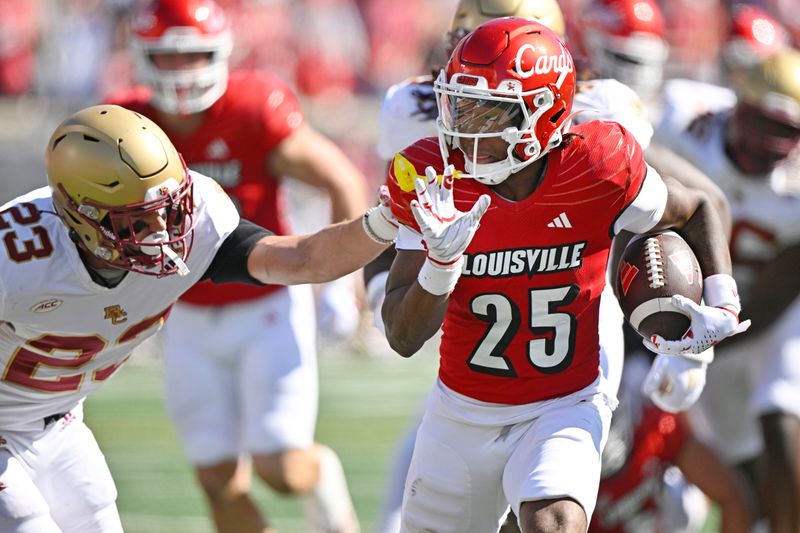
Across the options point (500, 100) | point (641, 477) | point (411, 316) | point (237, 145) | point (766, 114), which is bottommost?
point (641, 477)

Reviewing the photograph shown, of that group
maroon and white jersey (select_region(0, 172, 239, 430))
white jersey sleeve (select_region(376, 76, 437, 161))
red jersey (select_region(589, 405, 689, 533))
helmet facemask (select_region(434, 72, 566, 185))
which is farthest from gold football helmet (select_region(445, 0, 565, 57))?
red jersey (select_region(589, 405, 689, 533))

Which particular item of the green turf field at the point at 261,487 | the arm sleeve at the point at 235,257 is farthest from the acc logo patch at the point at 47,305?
the green turf field at the point at 261,487

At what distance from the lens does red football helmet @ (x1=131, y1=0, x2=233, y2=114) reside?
228 inches

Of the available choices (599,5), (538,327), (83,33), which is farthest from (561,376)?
(83,33)

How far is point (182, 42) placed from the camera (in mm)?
5867

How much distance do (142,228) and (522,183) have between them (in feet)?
3.50

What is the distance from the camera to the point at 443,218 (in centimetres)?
359

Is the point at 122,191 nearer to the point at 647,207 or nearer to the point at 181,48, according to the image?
the point at 647,207

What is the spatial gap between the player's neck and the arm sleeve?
2.52 ft

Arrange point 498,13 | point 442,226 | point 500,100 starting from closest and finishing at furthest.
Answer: point 442,226
point 500,100
point 498,13

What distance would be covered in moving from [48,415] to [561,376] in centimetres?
154

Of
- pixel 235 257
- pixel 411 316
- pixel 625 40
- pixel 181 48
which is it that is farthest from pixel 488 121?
pixel 625 40

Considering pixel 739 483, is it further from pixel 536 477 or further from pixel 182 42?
pixel 182 42

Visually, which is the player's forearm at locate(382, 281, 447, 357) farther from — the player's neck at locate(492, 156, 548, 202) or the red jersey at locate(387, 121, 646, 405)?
the player's neck at locate(492, 156, 548, 202)
